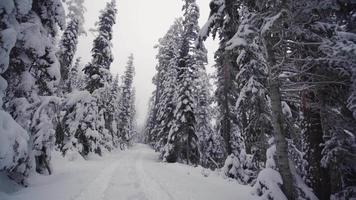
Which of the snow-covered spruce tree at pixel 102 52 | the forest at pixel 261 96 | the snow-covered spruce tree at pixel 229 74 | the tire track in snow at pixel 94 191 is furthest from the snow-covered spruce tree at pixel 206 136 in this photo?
the tire track in snow at pixel 94 191

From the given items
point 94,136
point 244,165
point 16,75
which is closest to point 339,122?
point 244,165

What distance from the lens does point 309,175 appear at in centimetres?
733

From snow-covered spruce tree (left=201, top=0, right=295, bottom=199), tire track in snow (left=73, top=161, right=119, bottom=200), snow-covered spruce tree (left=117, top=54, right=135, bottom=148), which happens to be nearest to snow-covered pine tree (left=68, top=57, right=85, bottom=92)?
snow-covered spruce tree (left=117, top=54, right=135, bottom=148)

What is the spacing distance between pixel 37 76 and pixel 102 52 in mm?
13772

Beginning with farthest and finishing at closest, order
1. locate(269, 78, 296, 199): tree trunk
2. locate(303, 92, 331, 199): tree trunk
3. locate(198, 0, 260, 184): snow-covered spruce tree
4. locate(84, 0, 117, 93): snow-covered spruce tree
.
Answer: locate(84, 0, 117, 93): snow-covered spruce tree, locate(198, 0, 260, 184): snow-covered spruce tree, locate(303, 92, 331, 199): tree trunk, locate(269, 78, 296, 199): tree trunk

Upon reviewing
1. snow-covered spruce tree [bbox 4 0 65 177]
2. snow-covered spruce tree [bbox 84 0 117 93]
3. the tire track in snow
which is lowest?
the tire track in snow

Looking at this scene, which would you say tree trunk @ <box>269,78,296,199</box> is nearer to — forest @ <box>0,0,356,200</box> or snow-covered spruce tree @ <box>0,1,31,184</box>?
forest @ <box>0,0,356,200</box>

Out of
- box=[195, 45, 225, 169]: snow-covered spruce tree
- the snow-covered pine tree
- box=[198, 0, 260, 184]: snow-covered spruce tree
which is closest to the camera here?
box=[198, 0, 260, 184]: snow-covered spruce tree

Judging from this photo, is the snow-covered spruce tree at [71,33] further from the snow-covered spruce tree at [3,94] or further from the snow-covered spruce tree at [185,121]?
the snow-covered spruce tree at [3,94]

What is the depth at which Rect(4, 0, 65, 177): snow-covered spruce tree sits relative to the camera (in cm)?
798

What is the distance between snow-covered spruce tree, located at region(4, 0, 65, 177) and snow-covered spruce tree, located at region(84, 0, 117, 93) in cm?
1199

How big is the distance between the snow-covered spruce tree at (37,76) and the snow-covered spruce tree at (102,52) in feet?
39.3

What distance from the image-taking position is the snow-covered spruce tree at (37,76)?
7980 mm

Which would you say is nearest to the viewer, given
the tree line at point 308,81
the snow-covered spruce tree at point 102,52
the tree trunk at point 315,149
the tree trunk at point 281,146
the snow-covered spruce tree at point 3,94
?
the snow-covered spruce tree at point 3,94
